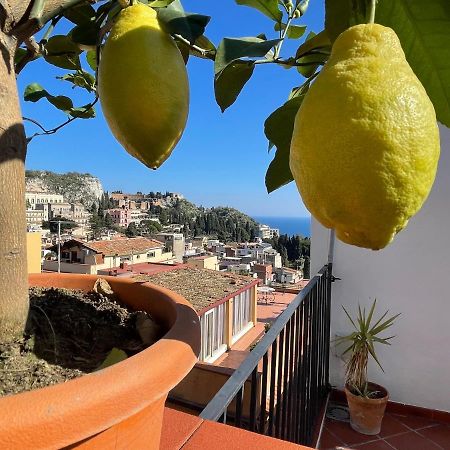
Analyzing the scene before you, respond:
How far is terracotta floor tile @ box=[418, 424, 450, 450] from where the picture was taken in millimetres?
1890

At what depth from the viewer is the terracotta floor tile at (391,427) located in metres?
2.00

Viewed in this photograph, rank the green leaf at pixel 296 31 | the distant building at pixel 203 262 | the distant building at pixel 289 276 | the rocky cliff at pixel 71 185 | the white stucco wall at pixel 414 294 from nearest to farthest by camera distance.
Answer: the green leaf at pixel 296 31
the white stucco wall at pixel 414 294
the distant building at pixel 203 262
the distant building at pixel 289 276
the rocky cliff at pixel 71 185

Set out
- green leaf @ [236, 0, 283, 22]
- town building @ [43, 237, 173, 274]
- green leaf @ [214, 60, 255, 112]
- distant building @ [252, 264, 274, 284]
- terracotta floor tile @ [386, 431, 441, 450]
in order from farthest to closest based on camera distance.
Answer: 1. distant building @ [252, 264, 274, 284]
2. town building @ [43, 237, 173, 274]
3. terracotta floor tile @ [386, 431, 441, 450]
4. green leaf @ [236, 0, 283, 22]
5. green leaf @ [214, 60, 255, 112]

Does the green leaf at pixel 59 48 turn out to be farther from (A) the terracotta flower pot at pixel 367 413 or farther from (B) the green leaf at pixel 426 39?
(A) the terracotta flower pot at pixel 367 413

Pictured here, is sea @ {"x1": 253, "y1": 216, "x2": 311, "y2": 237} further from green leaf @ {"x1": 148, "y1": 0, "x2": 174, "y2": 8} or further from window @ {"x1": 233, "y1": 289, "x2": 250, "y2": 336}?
green leaf @ {"x1": 148, "y1": 0, "x2": 174, "y2": 8}

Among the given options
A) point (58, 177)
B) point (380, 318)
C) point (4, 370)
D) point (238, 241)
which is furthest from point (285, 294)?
point (58, 177)

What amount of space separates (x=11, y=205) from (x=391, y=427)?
7.27 ft

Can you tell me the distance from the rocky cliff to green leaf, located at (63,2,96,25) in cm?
3338

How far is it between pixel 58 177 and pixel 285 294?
26.8 metres

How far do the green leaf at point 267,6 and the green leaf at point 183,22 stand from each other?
210 mm

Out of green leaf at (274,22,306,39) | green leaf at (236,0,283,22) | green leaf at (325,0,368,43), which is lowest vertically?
green leaf at (325,0,368,43)

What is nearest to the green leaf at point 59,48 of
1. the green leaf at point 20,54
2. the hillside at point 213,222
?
A: the green leaf at point 20,54

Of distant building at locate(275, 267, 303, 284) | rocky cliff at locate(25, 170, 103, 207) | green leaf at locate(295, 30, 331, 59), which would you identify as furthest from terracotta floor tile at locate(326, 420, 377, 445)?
rocky cliff at locate(25, 170, 103, 207)

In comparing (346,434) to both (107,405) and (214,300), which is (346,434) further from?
(214,300)
